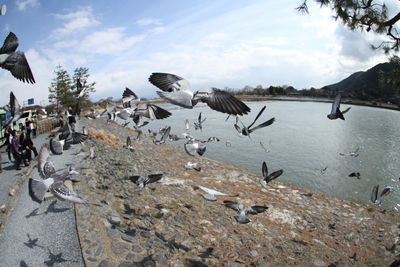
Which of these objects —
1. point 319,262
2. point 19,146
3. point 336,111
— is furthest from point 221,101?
point 19,146

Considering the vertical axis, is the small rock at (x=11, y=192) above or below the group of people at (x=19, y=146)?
A: below

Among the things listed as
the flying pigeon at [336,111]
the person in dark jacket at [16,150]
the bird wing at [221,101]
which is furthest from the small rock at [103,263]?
the person in dark jacket at [16,150]

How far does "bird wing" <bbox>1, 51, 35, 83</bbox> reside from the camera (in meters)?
2.65

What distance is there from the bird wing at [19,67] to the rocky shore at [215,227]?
12.3 feet

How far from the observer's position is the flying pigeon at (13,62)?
8.68 feet

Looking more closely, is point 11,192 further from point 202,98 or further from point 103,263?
point 202,98

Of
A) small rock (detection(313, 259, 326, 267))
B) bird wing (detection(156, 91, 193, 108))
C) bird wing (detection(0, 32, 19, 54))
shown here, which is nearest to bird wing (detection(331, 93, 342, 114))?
bird wing (detection(156, 91, 193, 108))

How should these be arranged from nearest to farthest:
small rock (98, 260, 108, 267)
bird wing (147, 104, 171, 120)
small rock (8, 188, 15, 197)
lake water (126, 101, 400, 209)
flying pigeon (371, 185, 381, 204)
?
bird wing (147, 104, 171, 120) < small rock (98, 260, 108, 267) < small rock (8, 188, 15, 197) < flying pigeon (371, 185, 381, 204) < lake water (126, 101, 400, 209)

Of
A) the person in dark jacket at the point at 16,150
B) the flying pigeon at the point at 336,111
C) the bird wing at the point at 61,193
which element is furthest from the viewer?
the person in dark jacket at the point at 16,150

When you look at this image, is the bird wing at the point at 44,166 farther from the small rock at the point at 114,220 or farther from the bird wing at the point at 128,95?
the small rock at the point at 114,220

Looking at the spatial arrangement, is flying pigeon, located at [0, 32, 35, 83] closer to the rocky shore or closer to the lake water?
the rocky shore

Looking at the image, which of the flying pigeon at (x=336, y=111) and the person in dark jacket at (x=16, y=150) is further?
the person in dark jacket at (x=16, y=150)

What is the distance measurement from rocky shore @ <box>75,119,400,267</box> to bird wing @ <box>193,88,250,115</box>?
414 cm

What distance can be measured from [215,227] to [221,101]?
5.75 meters
